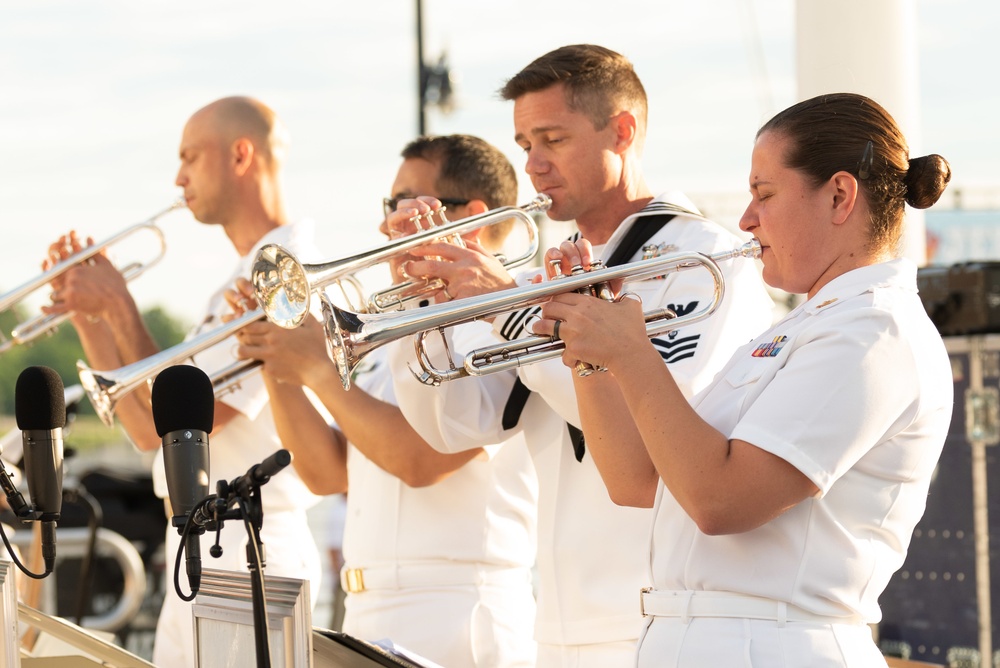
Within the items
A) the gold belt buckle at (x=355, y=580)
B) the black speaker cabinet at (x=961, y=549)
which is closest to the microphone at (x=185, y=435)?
the gold belt buckle at (x=355, y=580)

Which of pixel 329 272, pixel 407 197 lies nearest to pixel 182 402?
pixel 329 272

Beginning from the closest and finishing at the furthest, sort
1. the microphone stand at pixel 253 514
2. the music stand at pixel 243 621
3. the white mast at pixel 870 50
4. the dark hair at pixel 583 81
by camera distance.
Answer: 1. the microphone stand at pixel 253 514
2. the music stand at pixel 243 621
3. the dark hair at pixel 583 81
4. the white mast at pixel 870 50

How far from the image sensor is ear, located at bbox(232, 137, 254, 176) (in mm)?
5008

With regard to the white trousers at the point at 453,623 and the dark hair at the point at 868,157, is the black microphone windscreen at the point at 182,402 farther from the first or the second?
the white trousers at the point at 453,623

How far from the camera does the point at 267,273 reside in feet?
12.2

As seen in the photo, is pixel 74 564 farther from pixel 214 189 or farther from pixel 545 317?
pixel 545 317

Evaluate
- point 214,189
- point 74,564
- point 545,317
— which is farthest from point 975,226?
point 545,317

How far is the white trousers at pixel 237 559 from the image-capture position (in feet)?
14.4

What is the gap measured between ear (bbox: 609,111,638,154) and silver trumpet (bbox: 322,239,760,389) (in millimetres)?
601

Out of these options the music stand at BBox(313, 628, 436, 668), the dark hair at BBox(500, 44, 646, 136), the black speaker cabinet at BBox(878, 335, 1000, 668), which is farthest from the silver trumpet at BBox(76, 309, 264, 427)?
the black speaker cabinet at BBox(878, 335, 1000, 668)

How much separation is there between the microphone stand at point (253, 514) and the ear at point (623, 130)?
6.72 ft

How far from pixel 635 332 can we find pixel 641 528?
37.8 inches

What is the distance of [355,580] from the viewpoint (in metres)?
4.04

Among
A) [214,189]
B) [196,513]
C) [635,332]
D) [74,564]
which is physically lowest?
[74,564]
